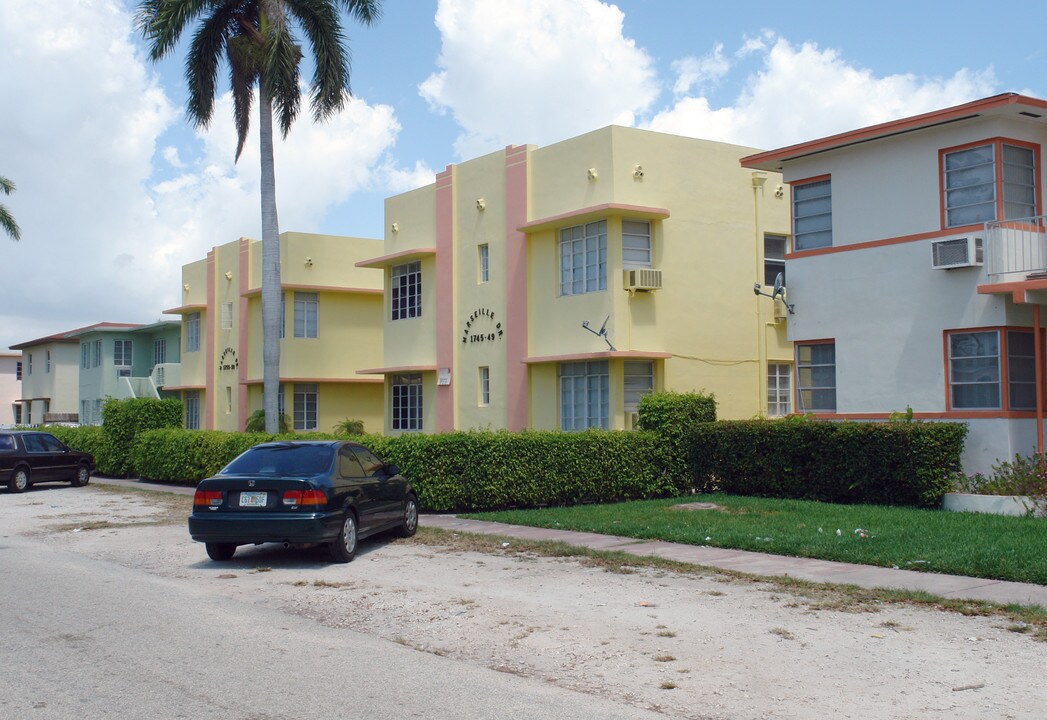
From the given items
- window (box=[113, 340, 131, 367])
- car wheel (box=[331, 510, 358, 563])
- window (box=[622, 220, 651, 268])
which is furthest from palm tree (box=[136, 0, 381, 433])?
window (box=[113, 340, 131, 367])

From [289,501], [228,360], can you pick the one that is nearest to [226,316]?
[228,360]

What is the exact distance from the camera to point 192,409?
39562mm

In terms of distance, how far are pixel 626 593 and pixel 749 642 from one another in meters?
2.29

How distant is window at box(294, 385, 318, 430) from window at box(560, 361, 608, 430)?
12.8 meters

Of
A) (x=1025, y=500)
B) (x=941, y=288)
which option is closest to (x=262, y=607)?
(x=1025, y=500)

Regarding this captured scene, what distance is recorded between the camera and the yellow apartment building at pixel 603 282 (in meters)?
22.0

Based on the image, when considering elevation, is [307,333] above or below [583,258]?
below

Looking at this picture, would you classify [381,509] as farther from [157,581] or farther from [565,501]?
[565,501]

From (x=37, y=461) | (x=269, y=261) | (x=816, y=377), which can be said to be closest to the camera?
(x=816, y=377)

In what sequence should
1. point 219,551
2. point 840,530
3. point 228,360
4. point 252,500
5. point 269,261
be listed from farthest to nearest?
1. point 228,360
2. point 269,261
3. point 840,530
4. point 219,551
5. point 252,500

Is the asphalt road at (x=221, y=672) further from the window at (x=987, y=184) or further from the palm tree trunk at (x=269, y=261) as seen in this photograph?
the palm tree trunk at (x=269, y=261)

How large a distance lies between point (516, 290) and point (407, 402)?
578 cm

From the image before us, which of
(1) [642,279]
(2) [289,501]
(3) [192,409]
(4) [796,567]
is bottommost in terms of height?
(4) [796,567]

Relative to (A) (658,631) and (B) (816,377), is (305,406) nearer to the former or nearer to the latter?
(B) (816,377)
